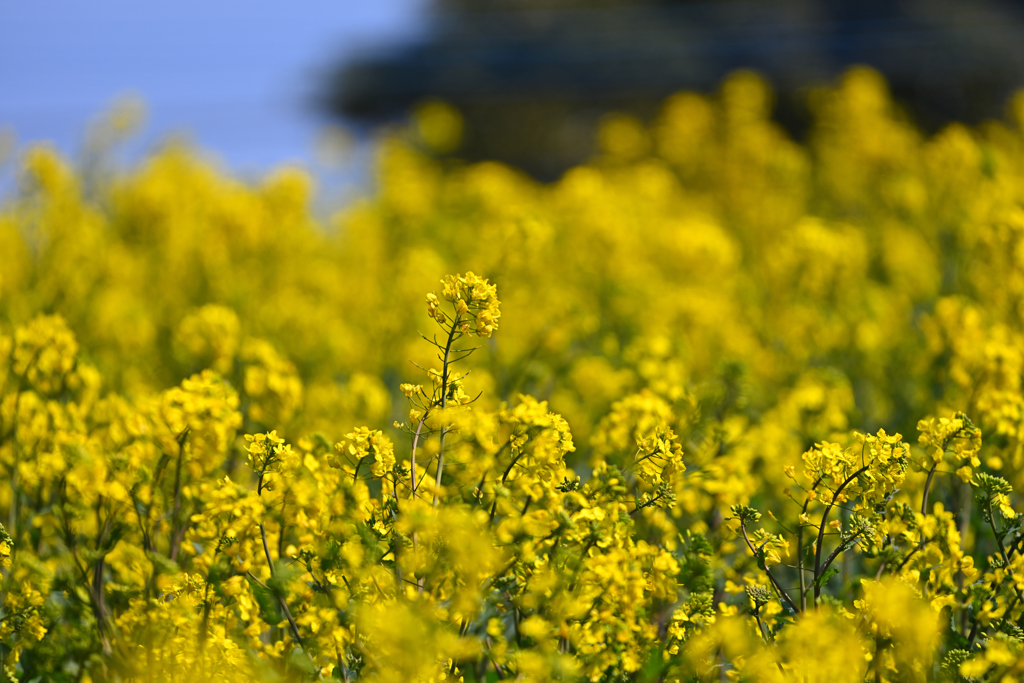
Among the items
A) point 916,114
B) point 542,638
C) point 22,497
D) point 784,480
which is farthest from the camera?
point 916,114

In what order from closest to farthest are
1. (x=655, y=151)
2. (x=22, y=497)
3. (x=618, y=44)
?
(x=22, y=497) < (x=655, y=151) < (x=618, y=44)

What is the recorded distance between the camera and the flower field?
1842 millimetres

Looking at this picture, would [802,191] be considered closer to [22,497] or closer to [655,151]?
[655,151]

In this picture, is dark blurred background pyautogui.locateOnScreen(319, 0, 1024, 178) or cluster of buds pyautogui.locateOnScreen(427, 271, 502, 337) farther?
dark blurred background pyautogui.locateOnScreen(319, 0, 1024, 178)

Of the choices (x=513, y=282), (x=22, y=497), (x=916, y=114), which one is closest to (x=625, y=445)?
(x=22, y=497)

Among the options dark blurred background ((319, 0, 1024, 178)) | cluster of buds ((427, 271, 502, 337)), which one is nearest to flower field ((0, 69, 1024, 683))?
cluster of buds ((427, 271, 502, 337))

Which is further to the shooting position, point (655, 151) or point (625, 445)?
point (655, 151)

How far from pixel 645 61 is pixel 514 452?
16500 mm

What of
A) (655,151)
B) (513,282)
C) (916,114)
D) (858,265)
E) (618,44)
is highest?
(618,44)

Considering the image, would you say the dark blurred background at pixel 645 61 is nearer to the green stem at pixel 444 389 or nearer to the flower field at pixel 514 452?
the flower field at pixel 514 452

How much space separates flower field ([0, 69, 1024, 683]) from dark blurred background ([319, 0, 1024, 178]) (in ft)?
33.2

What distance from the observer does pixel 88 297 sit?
4.52 metres

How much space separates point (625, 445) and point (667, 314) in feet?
7.29

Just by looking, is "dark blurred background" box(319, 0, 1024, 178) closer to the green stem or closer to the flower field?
the flower field
